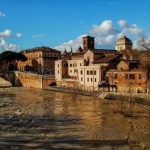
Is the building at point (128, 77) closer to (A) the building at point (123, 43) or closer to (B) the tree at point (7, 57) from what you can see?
(A) the building at point (123, 43)

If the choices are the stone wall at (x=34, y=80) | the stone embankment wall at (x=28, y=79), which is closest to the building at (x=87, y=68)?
the stone wall at (x=34, y=80)

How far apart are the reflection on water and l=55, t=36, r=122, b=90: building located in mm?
21491

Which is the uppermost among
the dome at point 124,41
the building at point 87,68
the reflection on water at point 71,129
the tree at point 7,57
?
the dome at point 124,41

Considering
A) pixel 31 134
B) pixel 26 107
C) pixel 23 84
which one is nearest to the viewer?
pixel 31 134

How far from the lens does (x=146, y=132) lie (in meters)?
27.7

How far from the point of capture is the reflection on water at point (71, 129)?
23.9 meters

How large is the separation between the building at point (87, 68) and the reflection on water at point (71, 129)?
70.5 ft

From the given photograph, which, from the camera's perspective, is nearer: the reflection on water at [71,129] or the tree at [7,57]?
the reflection on water at [71,129]

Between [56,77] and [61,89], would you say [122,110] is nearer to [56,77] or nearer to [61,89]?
[61,89]

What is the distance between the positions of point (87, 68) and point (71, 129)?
3761 cm

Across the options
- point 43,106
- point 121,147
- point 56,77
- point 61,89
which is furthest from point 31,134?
point 56,77

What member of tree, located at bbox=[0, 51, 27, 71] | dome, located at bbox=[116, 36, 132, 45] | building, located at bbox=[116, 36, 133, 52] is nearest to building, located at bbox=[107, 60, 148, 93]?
building, located at bbox=[116, 36, 133, 52]

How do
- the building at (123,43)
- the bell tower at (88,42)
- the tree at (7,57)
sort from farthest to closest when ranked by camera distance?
the building at (123,43), the tree at (7,57), the bell tower at (88,42)

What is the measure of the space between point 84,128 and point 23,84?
57.3m
